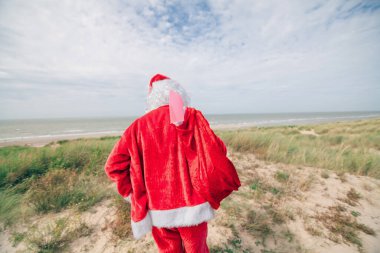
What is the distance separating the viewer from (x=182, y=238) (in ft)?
4.68

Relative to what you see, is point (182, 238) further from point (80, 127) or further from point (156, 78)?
point (80, 127)

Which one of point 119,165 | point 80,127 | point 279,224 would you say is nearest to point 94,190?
point 119,165

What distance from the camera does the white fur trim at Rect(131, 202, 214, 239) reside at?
4.12 ft

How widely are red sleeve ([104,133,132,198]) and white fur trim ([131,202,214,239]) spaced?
11.5 inches

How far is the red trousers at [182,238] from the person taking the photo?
1.40 meters

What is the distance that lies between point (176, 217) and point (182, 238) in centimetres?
27

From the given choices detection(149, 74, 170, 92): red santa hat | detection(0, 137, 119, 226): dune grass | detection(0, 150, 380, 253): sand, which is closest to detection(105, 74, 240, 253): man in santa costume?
detection(149, 74, 170, 92): red santa hat

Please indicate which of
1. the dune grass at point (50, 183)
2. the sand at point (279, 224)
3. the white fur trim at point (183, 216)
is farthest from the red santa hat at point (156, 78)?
the dune grass at point (50, 183)

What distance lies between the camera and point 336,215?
2.76 m

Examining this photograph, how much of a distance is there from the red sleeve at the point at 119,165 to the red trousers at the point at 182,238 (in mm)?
526

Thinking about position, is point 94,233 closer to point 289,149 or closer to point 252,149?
point 252,149

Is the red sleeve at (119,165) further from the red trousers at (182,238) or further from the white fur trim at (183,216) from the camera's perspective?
the red trousers at (182,238)

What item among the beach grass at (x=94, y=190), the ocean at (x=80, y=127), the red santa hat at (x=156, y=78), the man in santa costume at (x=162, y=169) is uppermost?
the red santa hat at (x=156, y=78)

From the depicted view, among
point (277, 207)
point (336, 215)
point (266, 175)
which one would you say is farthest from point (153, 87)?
point (266, 175)
